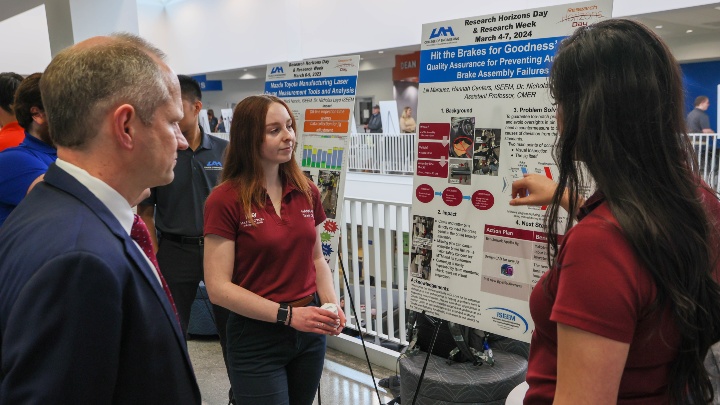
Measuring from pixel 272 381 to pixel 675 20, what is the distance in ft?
28.2

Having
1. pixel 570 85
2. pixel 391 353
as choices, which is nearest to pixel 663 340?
pixel 570 85

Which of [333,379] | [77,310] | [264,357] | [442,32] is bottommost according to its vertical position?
[333,379]

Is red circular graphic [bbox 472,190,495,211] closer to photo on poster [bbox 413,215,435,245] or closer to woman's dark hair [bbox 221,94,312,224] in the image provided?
photo on poster [bbox 413,215,435,245]

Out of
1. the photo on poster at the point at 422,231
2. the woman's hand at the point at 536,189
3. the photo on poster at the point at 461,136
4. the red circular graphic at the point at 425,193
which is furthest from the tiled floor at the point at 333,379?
the woman's hand at the point at 536,189

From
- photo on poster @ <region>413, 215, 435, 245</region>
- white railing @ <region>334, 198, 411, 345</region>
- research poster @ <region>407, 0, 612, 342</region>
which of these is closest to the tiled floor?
white railing @ <region>334, 198, 411, 345</region>

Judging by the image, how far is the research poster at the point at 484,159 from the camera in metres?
Answer: 1.90

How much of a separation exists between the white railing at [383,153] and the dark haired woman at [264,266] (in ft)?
24.3

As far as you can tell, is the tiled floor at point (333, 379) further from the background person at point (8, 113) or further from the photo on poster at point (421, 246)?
the background person at point (8, 113)

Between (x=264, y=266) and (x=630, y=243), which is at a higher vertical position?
(x=630, y=243)

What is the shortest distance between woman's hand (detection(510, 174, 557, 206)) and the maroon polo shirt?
760 mm

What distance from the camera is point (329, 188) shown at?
9.87 feet

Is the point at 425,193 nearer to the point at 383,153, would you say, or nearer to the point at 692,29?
the point at 383,153

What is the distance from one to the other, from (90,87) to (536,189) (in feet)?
3.93

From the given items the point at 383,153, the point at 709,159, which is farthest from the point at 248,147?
the point at 383,153
